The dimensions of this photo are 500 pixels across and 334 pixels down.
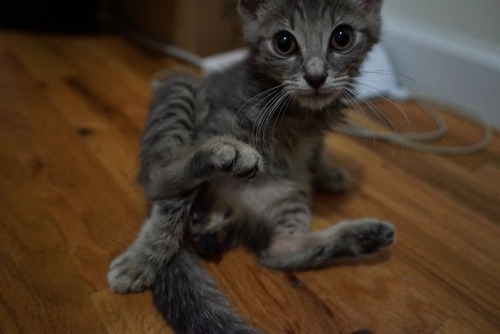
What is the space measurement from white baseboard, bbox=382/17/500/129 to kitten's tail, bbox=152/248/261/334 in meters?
1.12

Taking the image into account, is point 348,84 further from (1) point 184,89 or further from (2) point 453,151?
(2) point 453,151

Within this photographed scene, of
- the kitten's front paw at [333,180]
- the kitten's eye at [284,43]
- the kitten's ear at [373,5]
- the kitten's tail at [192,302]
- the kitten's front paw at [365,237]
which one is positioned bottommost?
the kitten's tail at [192,302]

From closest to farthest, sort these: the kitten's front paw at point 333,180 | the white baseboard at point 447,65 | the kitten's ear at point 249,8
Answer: the kitten's ear at point 249,8, the kitten's front paw at point 333,180, the white baseboard at point 447,65

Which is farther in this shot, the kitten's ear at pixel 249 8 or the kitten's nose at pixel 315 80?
the kitten's ear at pixel 249 8

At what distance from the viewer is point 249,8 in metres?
0.97

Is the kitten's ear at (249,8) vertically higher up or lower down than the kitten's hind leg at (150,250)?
higher up

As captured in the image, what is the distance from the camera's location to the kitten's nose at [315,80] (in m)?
0.81

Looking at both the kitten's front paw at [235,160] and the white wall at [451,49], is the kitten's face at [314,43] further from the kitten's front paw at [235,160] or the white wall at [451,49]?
the white wall at [451,49]

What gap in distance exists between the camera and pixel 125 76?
1726 mm

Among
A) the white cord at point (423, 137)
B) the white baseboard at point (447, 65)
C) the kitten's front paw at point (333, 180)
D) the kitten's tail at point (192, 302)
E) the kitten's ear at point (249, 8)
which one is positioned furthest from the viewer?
the white baseboard at point (447, 65)

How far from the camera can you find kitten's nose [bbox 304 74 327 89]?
811 mm

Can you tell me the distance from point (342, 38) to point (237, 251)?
540 millimetres

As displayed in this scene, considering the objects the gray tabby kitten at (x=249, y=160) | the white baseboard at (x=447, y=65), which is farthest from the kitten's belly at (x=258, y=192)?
the white baseboard at (x=447, y=65)

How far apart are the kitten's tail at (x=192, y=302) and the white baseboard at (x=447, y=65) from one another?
44.2 inches
